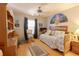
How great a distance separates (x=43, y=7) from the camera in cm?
129

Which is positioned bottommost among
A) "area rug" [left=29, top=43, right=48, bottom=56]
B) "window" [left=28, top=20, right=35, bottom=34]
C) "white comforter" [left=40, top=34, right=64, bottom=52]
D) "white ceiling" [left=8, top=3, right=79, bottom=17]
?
"area rug" [left=29, top=43, right=48, bottom=56]

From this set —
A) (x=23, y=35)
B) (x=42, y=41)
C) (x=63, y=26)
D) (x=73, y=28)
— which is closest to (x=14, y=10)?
(x=23, y=35)

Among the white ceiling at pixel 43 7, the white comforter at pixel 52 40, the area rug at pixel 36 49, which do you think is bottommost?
the area rug at pixel 36 49

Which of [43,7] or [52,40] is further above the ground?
[43,7]

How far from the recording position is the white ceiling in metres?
1.21

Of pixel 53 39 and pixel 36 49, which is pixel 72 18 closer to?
pixel 53 39

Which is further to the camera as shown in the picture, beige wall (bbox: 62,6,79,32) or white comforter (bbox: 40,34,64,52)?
white comforter (bbox: 40,34,64,52)

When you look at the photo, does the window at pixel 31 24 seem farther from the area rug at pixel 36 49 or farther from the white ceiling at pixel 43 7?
the area rug at pixel 36 49

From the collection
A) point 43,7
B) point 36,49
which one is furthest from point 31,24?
point 36,49

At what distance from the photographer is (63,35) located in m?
1.40

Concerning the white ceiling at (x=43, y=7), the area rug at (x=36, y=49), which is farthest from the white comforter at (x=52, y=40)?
the white ceiling at (x=43, y=7)

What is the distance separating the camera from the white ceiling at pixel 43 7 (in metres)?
1.21

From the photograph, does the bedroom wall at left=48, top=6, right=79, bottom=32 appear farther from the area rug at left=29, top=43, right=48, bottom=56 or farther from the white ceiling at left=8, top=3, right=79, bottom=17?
the area rug at left=29, top=43, right=48, bottom=56

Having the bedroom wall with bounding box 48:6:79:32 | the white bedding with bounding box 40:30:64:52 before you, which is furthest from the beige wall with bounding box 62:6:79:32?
the white bedding with bounding box 40:30:64:52
